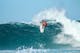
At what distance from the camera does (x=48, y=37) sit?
224 inches

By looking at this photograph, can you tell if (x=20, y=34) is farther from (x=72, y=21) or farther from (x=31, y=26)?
(x=72, y=21)

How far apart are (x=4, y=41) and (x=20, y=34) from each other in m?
0.39

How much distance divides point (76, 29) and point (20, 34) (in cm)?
124

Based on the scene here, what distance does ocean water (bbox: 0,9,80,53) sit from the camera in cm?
550

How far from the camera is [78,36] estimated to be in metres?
5.48

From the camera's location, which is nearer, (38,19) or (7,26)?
(38,19)

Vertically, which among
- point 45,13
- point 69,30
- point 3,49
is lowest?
point 3,49

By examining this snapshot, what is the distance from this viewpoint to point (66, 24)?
5.59 meters

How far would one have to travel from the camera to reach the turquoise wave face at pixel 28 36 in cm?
560

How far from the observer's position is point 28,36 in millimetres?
5836

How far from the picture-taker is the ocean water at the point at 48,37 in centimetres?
550

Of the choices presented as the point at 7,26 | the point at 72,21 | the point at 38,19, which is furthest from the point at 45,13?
the point at 7,26

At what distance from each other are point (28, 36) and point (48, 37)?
1.51ft

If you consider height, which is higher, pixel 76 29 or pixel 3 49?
pixel 76 29
